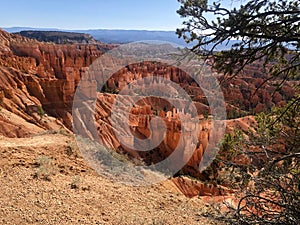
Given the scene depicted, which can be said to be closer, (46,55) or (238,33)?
(238,33)

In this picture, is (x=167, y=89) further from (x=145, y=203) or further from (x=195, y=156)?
(x=145, y=203)

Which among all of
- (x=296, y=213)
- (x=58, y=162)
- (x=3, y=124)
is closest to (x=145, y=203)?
(x=58, y=162)

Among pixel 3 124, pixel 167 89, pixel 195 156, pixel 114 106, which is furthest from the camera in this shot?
pixel 167 89

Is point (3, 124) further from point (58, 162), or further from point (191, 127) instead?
point (191, 127)

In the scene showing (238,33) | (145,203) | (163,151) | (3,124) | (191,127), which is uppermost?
(238,33)

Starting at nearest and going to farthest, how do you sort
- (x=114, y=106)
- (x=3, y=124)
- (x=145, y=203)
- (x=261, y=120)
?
(x=261, y=120) < (x=145, y=203) < (x=3, y=124) < (x=114, y=106)

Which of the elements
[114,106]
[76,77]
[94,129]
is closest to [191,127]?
[94,129]

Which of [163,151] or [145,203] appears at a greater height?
[145,203]

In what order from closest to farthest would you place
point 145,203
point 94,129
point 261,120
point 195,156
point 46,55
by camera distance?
point 261,120
point 145,203
point 195,156
point 94,129
point 46,55

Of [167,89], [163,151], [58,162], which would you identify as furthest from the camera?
[167,89]
